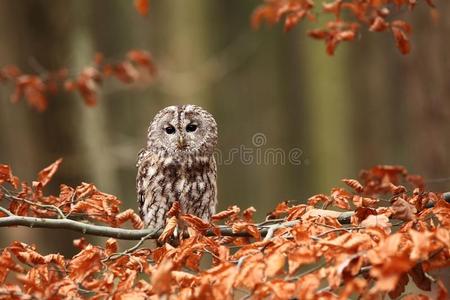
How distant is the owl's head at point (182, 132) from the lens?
5004 mm

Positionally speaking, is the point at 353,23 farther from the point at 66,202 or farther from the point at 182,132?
the point at 66,202

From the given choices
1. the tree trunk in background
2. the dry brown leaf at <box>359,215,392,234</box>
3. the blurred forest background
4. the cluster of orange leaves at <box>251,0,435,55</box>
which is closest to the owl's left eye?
the cluster of orange leaves at <box>251,0,435,55</box>

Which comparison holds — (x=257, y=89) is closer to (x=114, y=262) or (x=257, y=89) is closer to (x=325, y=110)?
(x=325, y=110)

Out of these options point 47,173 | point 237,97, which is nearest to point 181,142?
point 47,173

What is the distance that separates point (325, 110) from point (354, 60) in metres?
0.83

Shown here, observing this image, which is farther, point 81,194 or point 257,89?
point 257,89

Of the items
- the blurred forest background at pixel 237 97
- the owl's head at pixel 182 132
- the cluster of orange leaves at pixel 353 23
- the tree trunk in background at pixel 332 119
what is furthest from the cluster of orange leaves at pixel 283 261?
the tree trunk in background at pixel 332 119

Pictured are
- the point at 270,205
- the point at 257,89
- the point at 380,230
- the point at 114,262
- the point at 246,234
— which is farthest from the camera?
the point at 257,89

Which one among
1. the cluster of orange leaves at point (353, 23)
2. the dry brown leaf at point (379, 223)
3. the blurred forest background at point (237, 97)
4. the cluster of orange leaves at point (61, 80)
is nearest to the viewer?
the dry brown leaf at point (379, 223)

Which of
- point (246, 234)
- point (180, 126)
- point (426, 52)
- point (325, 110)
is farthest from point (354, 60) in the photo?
point (246, 234)

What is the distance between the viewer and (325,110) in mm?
10469

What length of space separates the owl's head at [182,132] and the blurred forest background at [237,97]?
5.79 feet

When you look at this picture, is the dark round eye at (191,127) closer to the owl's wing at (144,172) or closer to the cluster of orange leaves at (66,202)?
the owl's wing at (144,172)

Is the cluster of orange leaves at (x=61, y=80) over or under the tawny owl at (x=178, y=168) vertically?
over
